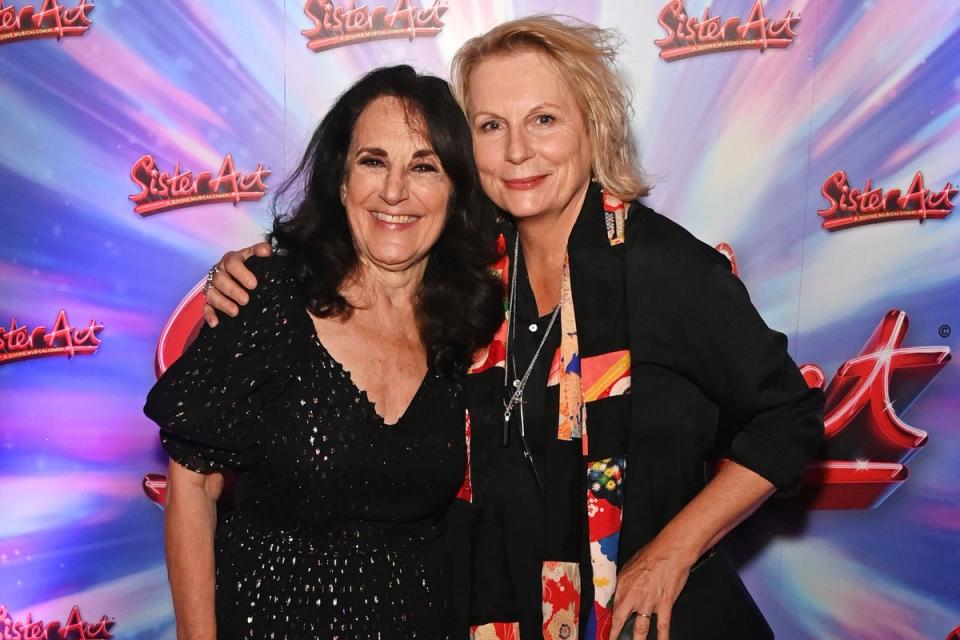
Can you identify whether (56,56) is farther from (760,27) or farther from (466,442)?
(760,27)

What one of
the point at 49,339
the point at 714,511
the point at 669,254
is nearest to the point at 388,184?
the point at 669,254

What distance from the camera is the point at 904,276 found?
295 cm

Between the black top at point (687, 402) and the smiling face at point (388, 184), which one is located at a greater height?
the smiling face at point (388, 184)

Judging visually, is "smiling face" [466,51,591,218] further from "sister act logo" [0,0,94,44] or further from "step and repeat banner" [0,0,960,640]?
"sister act logo" [0,0,94,44]

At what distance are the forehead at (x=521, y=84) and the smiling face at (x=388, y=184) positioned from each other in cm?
21

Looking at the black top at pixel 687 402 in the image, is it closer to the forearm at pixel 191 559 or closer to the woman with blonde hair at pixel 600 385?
the woman with blonde hair at pixel 600 385

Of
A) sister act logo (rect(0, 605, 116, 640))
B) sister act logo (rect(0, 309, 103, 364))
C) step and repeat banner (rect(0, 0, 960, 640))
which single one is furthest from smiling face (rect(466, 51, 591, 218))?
sister act logo (rect(0, 605, 116, 640))

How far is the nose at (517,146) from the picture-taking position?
2.03m

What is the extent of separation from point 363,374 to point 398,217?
338 millimetres

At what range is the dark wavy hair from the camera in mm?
1929

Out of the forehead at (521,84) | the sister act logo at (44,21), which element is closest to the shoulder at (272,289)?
the forehead at (521,84)

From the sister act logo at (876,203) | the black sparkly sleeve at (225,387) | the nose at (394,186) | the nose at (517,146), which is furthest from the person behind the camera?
the sister act logo at (876,203)

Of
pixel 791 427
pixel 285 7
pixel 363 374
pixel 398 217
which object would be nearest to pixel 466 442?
pixel 363 374

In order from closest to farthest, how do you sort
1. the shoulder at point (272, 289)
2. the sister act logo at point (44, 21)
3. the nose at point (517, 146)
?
the shoulder at point (272, 289)
the nose at point (517, 146)
the sister act logo at point (44, 21)
